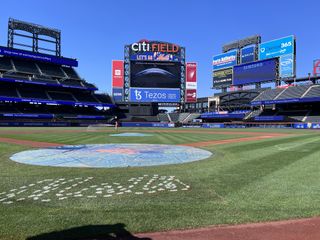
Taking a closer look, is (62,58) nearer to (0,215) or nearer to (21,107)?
(21,107)

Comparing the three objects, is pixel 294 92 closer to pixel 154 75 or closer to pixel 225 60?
pixel 225 60

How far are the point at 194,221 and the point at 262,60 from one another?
228 ft

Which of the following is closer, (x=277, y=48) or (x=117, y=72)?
(x=277, y=48)

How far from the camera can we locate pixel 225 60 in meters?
79.4

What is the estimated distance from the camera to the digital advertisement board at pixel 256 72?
6838 centimetres

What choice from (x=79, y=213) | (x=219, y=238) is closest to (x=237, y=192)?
(x=219, y=238)

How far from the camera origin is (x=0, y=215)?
5.25 m

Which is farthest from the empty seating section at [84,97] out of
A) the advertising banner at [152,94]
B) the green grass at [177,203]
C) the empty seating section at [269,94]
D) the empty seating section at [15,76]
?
the green grass at [177,203]

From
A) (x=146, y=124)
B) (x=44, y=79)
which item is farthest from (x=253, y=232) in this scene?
(x=44, y=79)

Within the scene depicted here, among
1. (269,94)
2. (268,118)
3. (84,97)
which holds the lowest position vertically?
(268,118)

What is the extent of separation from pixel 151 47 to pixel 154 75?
6819mm

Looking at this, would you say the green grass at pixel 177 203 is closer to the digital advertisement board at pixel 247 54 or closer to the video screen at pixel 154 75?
the video screen at pixel 154 75

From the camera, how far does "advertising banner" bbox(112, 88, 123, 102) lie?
81.2 m

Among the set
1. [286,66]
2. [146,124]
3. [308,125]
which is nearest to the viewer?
[308,125]
